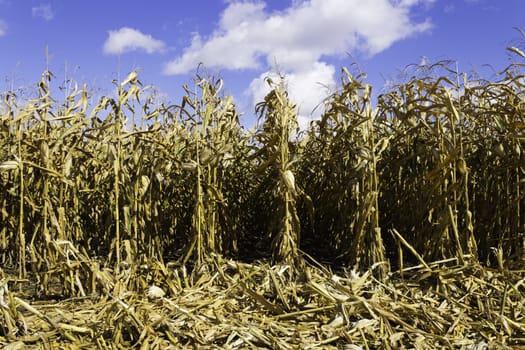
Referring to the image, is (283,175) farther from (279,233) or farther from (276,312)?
(276,312)

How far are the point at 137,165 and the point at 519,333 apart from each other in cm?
331

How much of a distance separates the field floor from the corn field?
0.6 inches

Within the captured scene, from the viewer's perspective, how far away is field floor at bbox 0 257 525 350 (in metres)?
3.18

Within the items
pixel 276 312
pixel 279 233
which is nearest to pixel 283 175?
pixel 279 233

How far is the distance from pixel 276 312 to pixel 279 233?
3.19 ft

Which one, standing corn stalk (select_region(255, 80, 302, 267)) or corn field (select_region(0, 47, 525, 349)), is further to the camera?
standing corn stalk (select_region(255, 80, 302, 267))

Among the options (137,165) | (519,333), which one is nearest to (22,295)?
(137,165)

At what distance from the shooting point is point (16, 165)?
13.1 ft

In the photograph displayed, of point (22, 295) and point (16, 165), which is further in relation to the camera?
point (22, 295)

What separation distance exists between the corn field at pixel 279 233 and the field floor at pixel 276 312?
1 cm

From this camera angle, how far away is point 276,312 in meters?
3.61

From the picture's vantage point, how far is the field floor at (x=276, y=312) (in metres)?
3.18

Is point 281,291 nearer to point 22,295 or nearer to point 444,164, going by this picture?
point 444,164

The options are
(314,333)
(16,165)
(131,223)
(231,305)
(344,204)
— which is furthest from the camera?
(344,204)
